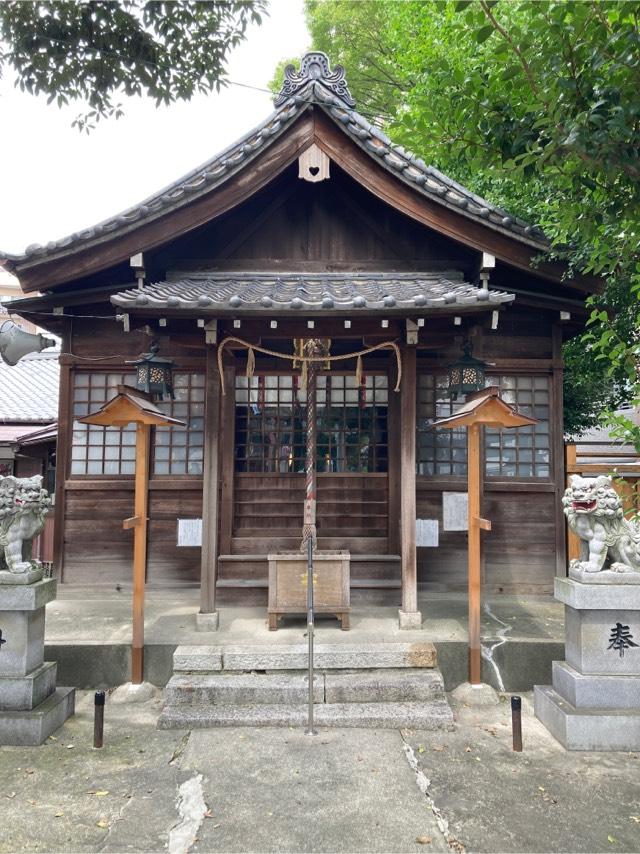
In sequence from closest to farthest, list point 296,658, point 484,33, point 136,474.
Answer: point 484,33 → point 296,658 → point 136,474

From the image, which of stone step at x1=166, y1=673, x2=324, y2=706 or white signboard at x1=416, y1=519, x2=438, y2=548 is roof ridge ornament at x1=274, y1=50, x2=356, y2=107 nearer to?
white signboard at x1=416, y1=519, x2=438, y2=548

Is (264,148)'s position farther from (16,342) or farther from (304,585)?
(304,585)

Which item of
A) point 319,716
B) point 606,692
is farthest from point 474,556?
point 319,716

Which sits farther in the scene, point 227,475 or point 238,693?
point 227,475

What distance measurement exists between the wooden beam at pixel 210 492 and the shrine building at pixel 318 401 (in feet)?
3.16

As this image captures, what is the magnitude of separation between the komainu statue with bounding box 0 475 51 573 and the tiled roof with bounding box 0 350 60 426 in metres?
10.0

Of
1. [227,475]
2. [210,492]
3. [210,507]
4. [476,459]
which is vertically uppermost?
[476,459]

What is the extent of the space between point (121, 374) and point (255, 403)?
2235 mm

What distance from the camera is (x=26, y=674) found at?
207 inches

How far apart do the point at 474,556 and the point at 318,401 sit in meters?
3.47

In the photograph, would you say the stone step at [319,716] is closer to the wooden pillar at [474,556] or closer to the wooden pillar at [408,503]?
the wooden pillar at [474,556]

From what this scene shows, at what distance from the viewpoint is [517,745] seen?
4.93 metres

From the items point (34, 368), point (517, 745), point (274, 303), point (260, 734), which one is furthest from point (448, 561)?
point (34, 368)

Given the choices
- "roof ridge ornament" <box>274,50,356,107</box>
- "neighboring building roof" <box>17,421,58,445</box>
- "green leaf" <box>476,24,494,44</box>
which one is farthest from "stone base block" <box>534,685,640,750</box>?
"neighboring building roof" <box>17,421,58,445</box>
